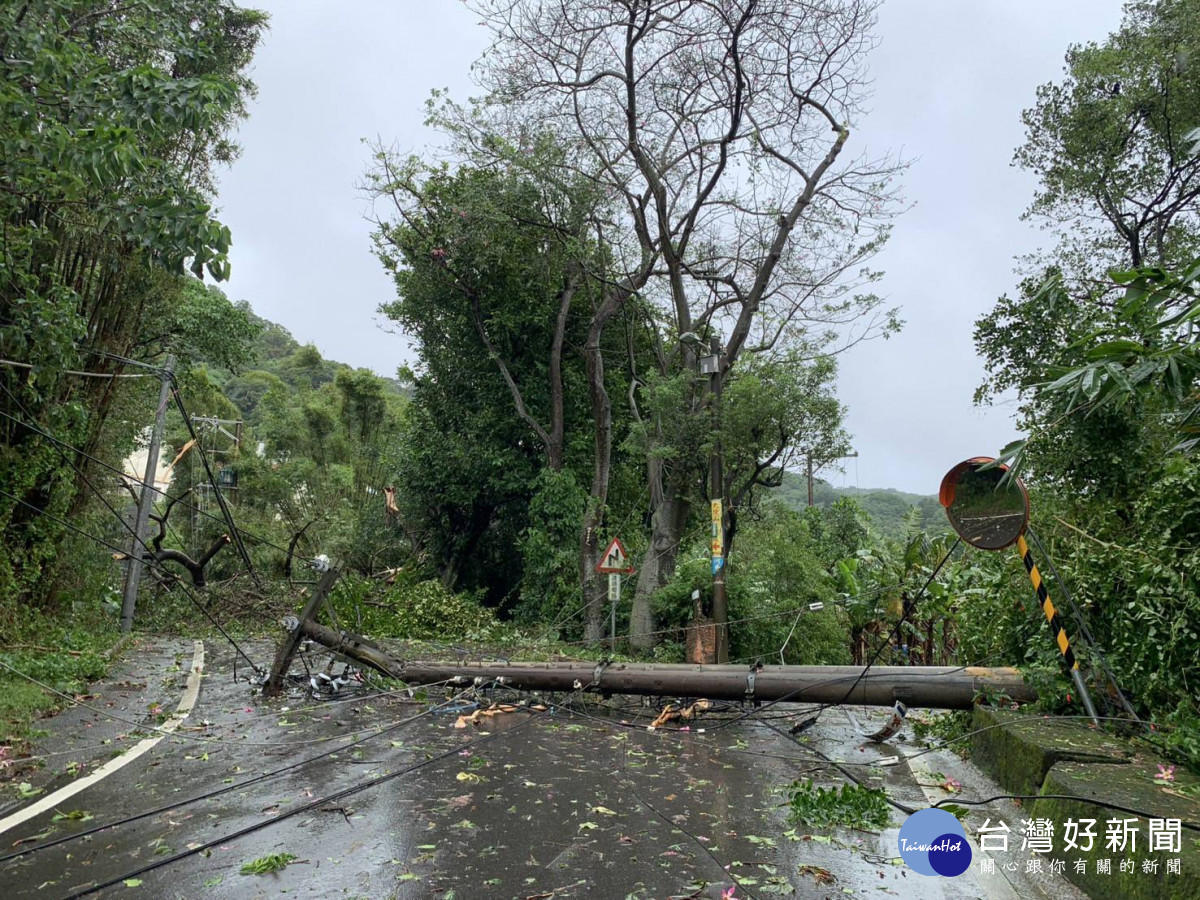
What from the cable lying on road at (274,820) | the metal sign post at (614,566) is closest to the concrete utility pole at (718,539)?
the metal sign post at (614,566)

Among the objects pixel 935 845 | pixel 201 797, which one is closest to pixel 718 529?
pixel 935 845

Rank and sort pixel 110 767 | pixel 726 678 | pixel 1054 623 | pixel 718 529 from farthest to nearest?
pixel 718 529, pixel 726 678, pixel 1054 623, pixel 110 767

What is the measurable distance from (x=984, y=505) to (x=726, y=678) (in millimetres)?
4199

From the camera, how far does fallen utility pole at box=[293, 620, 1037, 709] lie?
815 cm

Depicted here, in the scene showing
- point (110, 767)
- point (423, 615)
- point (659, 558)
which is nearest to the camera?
point (110, 767)

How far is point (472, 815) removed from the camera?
586 centimetres

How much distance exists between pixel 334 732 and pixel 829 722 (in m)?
6.16

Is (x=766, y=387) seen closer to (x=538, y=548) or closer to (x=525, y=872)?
(x=538, y=548)

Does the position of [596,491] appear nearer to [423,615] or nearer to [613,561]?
[613,561]

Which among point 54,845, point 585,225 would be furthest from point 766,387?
point 54,845

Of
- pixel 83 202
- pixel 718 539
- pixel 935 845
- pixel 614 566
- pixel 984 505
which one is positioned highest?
pixel 83 202

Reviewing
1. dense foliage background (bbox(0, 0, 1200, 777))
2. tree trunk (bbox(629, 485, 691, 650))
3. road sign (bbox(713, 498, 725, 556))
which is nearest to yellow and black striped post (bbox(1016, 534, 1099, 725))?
dense foliage background (bbox(0, 0, 1200, 777))

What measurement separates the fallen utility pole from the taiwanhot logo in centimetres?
343

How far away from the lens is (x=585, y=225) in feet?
60.2
